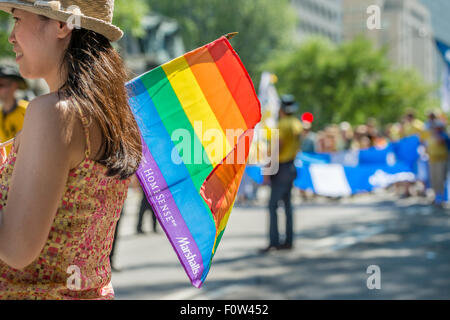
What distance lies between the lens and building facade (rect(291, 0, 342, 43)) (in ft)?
308

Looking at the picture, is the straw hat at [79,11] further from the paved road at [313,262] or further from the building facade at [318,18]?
the building facade at [318,18]

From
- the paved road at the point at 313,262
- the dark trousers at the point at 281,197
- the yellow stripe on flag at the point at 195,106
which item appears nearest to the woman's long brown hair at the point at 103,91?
the yellow stripe on flag at the point at 195,106


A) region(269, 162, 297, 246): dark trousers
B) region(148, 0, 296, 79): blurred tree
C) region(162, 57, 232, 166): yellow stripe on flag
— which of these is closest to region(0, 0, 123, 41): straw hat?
region(162, 57, 232, 166): yellow stripe on flag

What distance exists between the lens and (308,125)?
482 inches

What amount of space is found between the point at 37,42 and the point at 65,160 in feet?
1.04

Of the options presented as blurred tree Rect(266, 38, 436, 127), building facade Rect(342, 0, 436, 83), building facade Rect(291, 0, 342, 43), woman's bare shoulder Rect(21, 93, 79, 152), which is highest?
building facade Rect(342, 0, 436, 83)

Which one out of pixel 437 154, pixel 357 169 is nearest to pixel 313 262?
pixel 437 154

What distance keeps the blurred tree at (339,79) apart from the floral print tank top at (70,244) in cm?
4416

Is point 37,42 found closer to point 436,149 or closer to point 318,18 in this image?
point 436,149

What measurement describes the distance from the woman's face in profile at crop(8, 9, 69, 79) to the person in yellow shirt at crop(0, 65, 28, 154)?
4.87m

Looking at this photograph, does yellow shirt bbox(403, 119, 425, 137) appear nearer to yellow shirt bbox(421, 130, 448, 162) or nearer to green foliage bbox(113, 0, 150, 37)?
yellow shirt bbox(421, 130, 448, 162)

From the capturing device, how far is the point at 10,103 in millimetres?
6645

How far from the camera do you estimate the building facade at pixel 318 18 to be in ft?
308

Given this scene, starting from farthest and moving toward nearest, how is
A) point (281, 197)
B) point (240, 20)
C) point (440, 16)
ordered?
point (440, 16) → point (240, 20) → point (281, 197)
